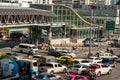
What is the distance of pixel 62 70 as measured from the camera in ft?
131

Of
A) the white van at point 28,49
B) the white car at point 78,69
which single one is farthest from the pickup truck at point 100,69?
the white van at point 28,49

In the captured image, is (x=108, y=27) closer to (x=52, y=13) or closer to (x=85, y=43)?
(x=85, y=43)

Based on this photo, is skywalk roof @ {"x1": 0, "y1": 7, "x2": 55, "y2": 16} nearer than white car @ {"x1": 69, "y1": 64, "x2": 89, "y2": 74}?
No

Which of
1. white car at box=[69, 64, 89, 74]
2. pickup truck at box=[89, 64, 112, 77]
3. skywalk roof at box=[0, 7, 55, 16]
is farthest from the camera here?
skywalk roof at box=[0, 7, 55, 16]

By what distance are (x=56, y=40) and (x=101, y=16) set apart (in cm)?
6469

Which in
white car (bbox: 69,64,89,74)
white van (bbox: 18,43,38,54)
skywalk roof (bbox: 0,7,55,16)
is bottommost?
white van (bbox: 18,43,38,54)

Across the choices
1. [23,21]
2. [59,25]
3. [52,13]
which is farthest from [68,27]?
[23,21]

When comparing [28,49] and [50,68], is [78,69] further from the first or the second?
[28,49]

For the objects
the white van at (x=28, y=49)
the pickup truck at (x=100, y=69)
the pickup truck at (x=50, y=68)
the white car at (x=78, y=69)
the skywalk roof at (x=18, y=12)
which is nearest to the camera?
the pickup truck at (x=50, y=68)

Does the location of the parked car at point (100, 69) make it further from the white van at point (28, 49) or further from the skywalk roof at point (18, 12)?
the skywalk roof at point (18, 12)

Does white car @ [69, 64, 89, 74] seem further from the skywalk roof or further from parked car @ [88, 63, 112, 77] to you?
the skywalk roof

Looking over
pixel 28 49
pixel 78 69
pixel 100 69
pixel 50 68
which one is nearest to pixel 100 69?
pixel 100 69

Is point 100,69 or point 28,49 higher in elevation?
point 100,69

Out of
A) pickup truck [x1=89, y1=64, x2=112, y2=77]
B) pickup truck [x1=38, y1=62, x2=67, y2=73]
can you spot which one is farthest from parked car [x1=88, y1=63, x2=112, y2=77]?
pickup truck [x1=38, y1=62, x2=67, y2=73]
